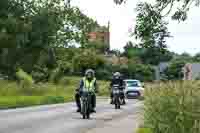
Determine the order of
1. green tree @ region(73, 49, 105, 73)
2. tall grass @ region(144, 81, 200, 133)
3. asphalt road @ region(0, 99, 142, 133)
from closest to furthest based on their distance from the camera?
tall grass @ region(144, 81, 200, 133) < asphalt road @ region(0, 99, 142, 133) < green tree @ region(73, 49, 105, 73)

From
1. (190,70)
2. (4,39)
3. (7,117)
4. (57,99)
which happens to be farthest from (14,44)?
(190,70)

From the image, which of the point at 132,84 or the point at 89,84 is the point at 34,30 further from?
the point at 89,84

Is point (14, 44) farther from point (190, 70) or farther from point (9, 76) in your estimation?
point (190, 70)

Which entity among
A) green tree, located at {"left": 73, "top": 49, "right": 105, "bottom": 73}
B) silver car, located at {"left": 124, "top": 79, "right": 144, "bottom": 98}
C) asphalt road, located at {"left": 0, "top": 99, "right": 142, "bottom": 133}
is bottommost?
asphalt road, located at {"left": 0, "top": 99, "right": 142, "bottom": 133}

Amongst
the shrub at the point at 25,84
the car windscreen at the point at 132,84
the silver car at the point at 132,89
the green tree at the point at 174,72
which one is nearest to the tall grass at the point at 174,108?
the green tree at the point at 174,72

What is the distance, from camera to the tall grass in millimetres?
11938

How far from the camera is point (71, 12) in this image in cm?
6856

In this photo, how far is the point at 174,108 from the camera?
40.3 ft

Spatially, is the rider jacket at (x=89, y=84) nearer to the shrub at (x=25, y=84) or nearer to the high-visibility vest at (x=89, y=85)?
the high-visibility vest at (x=89, y=85)

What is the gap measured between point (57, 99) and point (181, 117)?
1121 inches

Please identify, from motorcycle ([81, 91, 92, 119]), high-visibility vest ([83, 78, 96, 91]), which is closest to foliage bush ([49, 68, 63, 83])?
motorcycle ([81, 91, 92, 119])

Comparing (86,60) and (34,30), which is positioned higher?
(34,30)

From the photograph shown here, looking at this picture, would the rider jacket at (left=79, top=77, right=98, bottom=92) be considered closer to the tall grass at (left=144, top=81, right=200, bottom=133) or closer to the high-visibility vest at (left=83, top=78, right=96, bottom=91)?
the high-visibility vest at (left=83, top=78, right=96, bottom=91)

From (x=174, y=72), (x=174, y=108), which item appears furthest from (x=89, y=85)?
(x=174, y=72)
